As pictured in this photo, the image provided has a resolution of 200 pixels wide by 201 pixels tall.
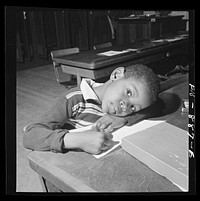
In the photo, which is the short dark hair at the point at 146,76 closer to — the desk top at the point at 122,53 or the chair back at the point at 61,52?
the desk top at the point at 122,53

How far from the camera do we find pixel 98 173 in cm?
52

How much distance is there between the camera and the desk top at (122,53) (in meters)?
0.73

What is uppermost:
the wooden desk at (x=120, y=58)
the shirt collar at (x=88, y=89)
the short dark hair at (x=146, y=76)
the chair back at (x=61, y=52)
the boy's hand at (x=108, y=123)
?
the chair back at (x=61, y=52)

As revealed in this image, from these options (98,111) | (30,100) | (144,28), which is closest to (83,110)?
(98,111)

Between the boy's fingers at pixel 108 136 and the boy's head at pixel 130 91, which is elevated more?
the boy's head at pixel 130 91

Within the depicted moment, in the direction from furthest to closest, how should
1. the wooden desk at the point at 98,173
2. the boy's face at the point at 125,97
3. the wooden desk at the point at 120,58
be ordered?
the wooden desk at the point at 120,58
the boy's face at the point at 125,97
the wooden desk at the point at 98,173

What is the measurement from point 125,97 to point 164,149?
0.53 feet

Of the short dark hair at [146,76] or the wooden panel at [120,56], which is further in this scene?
the wooden panel at [120,56]

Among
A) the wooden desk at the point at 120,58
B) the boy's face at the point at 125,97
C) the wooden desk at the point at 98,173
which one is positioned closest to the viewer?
the wooden desk at the point at 98,173

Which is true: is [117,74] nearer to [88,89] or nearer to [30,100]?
[88,89]

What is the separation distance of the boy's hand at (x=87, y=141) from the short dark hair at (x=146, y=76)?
177 mm

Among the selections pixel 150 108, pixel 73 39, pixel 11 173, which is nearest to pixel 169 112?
pixel 150 108

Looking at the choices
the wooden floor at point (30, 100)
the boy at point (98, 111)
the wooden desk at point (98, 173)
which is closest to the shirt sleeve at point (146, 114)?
the boy at point (98, 111)
